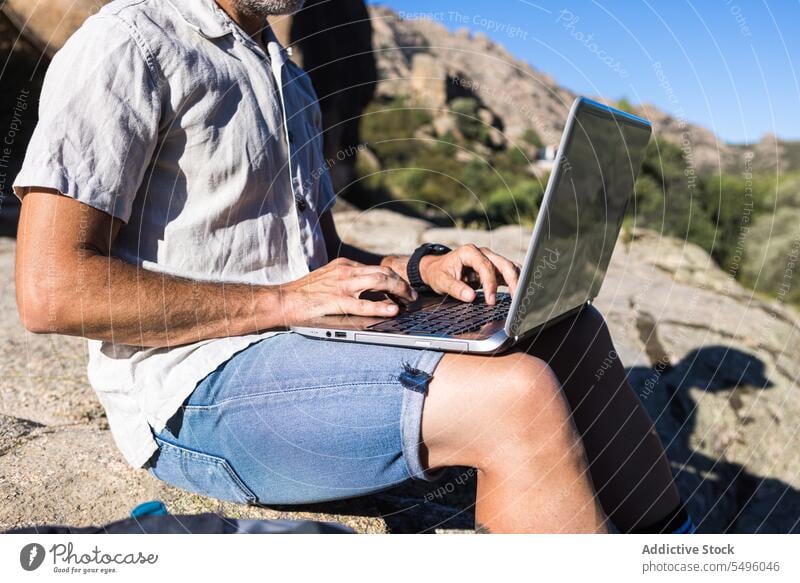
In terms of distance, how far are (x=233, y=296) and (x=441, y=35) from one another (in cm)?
2646

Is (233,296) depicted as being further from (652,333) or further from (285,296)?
(652,333)

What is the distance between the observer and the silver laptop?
3.54 ft

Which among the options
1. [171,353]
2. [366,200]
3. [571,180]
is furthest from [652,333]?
[366,200]

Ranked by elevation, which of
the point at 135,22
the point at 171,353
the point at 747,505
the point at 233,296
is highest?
the point at 135,22

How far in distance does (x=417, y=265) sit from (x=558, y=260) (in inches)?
17.7

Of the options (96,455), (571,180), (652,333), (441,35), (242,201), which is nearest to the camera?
(571,180)

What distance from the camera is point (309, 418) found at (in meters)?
1.15

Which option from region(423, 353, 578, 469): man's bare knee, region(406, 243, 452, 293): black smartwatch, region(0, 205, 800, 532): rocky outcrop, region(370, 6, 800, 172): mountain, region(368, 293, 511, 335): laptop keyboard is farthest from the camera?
region(370, 6, 800, 172): mountain

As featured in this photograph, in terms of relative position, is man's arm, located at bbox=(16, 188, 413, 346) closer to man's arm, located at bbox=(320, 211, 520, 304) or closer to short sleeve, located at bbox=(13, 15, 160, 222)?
short sleeve, located at bbox=(13, 15, 160, 222)

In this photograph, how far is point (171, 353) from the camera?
48.4 inches

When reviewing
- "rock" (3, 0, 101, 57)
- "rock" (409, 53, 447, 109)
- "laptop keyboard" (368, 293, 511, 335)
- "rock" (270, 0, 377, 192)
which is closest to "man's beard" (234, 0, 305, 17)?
"laptop keyboard" (368, 293, 511, 335)

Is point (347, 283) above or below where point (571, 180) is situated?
below

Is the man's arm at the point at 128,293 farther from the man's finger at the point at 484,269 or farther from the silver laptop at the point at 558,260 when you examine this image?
the man's finger at the point at 484,269

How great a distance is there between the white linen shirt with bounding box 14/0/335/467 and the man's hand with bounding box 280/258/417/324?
0.07m
